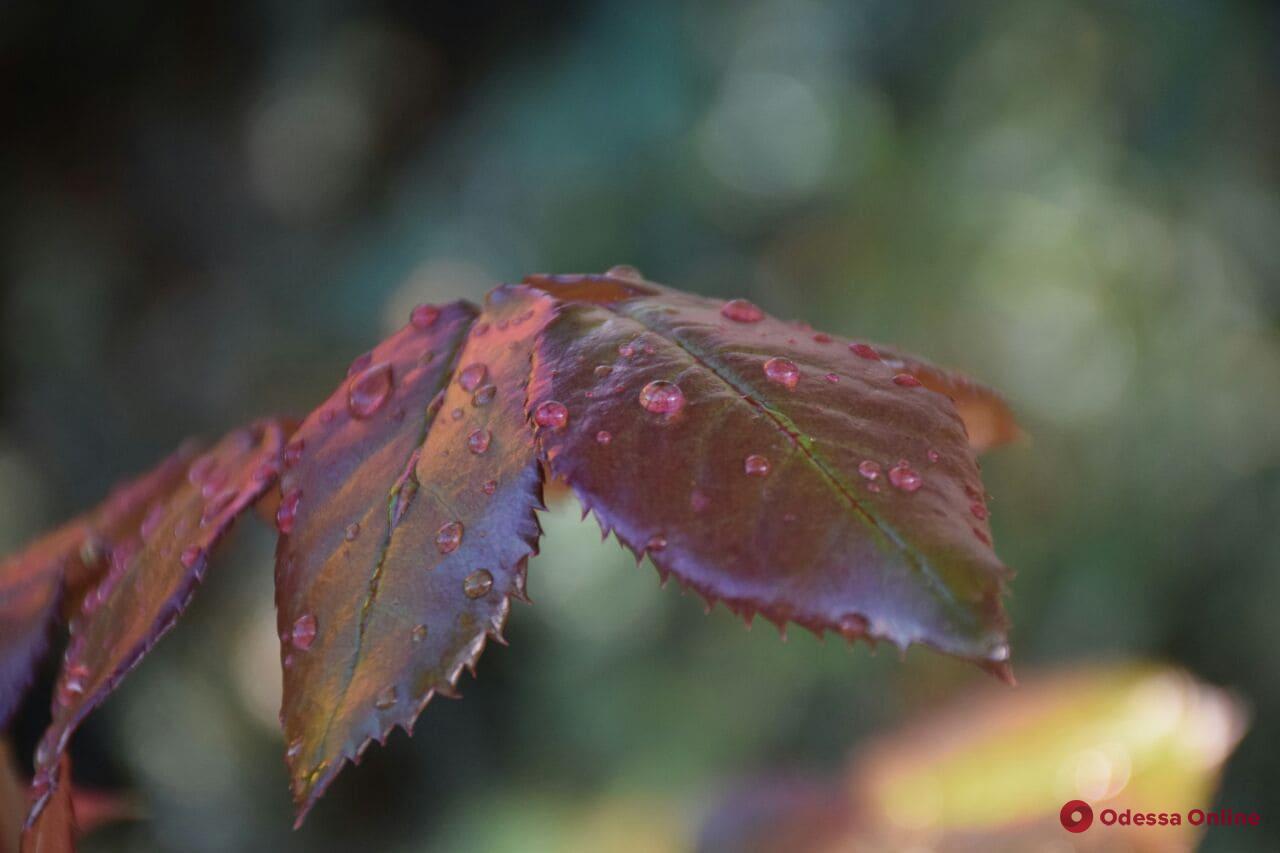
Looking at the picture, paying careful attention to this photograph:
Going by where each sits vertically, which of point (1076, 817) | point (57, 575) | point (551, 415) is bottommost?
point (1076, 817)

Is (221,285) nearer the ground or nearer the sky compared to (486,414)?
nearer the ground

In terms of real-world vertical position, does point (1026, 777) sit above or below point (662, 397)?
below

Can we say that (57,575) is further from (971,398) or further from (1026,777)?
(1026,777)

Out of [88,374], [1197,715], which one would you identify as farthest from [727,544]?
[88,374]

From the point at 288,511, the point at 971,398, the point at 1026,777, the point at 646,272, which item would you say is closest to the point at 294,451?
the point at 288,511

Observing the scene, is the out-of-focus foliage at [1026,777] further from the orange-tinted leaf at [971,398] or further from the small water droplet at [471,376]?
the small water droplet at [471,376]

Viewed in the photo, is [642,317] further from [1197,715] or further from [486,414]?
[1197,715]

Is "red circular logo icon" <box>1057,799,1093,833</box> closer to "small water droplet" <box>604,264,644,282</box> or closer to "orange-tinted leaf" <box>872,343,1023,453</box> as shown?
"orange-tinted leaf" <box>872,343,1023,453</box>
